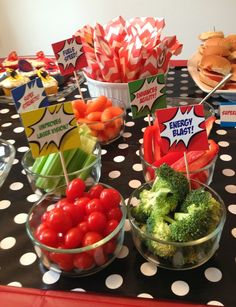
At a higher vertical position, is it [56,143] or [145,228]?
[56,143]

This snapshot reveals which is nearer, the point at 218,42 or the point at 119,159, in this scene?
the point at 119,159

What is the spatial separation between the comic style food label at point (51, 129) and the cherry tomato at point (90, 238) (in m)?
0.21

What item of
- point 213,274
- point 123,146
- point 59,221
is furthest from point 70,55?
point 213,274

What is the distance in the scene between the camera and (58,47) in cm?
106

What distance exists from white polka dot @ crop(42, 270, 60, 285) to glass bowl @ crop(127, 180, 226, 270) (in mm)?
159

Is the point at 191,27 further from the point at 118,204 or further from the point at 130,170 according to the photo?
the point at 118,204

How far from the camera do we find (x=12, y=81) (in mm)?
1342

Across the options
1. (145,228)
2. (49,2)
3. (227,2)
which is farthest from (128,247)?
(49,2)

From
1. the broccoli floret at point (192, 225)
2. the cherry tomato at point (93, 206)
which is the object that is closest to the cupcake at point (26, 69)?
the cherry tomato at point (93, 206)

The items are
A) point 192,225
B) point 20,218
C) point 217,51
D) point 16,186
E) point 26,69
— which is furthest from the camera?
point 26,69

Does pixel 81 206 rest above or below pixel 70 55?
below

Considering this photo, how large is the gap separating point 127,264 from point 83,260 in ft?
0.32

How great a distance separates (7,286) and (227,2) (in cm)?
236

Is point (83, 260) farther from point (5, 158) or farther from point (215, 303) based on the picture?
point (5, 158)
